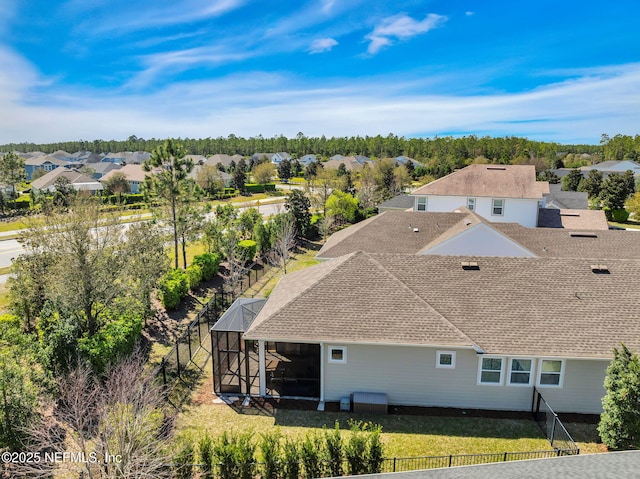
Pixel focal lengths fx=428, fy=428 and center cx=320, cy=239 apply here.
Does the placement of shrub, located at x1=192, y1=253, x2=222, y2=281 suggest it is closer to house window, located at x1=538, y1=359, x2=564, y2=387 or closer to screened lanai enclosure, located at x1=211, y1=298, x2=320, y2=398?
screened lanai enclosure, located at x1=211, y1=298, x2=320, y2=398

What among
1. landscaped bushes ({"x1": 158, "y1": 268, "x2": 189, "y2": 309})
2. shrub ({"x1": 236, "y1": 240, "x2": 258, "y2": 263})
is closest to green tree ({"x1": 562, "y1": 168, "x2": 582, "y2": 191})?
shrub ({"x1": 236, "y1": 240, "x2": 258, "y2": 263})

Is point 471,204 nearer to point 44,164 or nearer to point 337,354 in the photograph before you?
point 337,354

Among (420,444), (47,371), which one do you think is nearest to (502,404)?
(420,444)

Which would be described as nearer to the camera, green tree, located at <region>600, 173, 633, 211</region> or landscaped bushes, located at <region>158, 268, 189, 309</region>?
landscaped bushes, located at <region>158, 268, 189, 309</region>

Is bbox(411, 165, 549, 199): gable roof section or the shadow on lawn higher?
bbox(411, 165, 549, 199): gable roof section

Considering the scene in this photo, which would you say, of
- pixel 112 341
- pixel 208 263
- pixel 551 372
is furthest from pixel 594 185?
pixel 112 341

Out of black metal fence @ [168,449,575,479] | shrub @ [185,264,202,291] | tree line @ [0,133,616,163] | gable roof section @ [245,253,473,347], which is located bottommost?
black metal fence @ [168,449,575,479]

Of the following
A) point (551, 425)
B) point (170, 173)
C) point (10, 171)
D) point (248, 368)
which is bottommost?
point (551, 425)

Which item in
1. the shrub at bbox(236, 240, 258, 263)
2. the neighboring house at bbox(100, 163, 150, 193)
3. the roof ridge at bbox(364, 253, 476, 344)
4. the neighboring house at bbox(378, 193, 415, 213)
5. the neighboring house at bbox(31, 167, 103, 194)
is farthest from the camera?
the neighboring house at bbox(100, 163, 150, 193)
